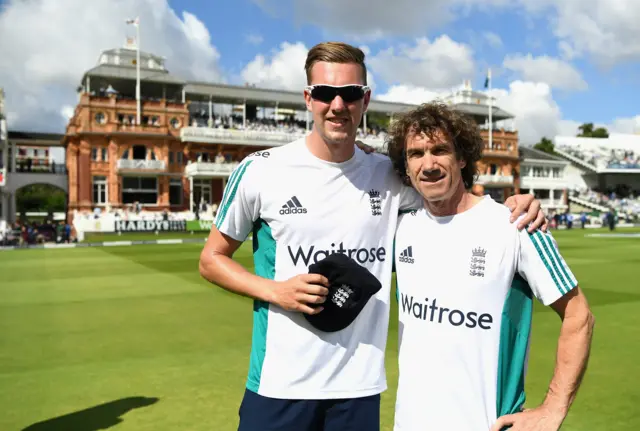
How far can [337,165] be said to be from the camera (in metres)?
2.94

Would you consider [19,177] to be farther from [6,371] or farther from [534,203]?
[534,203]

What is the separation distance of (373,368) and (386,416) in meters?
2.66

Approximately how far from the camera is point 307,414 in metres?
2.73

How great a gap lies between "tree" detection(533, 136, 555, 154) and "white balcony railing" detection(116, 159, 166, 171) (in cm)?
5941

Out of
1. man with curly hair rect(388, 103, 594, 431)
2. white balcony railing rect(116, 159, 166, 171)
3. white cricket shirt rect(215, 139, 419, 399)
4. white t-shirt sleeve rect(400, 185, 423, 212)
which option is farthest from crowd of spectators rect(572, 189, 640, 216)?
man with curly hair rect(388, 103, 594, 431)

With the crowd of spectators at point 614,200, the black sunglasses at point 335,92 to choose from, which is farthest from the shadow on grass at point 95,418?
the crowd of spectators at point 614,200

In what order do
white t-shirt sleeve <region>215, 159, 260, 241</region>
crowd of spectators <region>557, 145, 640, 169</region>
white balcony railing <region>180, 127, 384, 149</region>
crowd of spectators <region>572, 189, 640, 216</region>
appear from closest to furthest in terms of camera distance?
white t-shirt sleeve <region>215, 159, 260, 241</region>
white balcony railing <region>180, 127, 384, 149</region>
crowd of spectators <region>572, 189, 640, 216</region>
crowd of spectators <region>557, 145, 640, 169</region>

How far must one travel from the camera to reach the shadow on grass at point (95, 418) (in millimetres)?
5172

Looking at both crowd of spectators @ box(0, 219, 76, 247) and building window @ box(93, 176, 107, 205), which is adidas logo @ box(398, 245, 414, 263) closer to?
crowd of spectators @ box(0, 219, 76, 247)

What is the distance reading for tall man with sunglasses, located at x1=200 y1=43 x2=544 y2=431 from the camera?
8.98ft

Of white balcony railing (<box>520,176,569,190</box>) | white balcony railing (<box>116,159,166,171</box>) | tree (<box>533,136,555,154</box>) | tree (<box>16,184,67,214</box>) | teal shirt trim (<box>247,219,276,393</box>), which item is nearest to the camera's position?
teal shirt trim (<box>247,219,276,393</box>)

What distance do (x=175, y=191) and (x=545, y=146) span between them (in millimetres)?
59554

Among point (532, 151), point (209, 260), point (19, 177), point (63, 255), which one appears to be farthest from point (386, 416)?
point (532, 151)

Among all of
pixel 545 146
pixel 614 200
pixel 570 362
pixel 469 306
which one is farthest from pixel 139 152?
pixel 545 146
